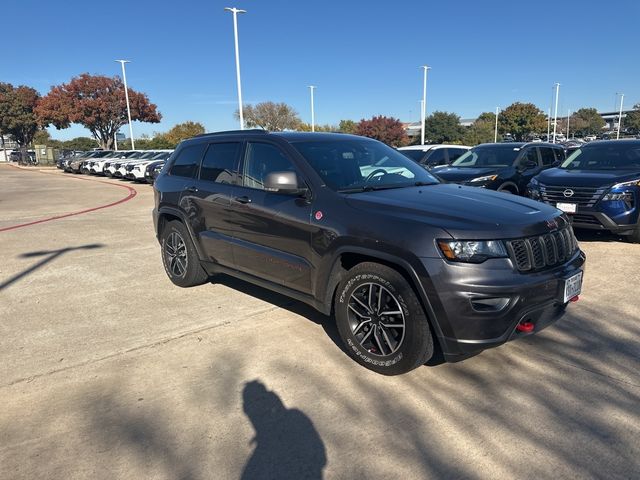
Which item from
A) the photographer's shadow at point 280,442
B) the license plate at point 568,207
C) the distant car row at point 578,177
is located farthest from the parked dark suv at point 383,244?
the license plate at point 568,207

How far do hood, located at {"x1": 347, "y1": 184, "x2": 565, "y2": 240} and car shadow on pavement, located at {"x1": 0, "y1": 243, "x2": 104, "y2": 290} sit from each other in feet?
15.6

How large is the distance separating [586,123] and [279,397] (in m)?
106

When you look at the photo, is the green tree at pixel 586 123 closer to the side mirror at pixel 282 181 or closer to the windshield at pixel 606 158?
the windshield at pixel 606 158

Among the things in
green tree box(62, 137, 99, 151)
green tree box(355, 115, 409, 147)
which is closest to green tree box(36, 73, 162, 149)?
green tree box(355, 115, 409, 147)

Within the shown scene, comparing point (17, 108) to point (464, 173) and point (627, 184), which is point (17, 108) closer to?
point (464, 173)

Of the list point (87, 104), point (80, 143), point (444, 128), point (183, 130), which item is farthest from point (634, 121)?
point (80, 143)

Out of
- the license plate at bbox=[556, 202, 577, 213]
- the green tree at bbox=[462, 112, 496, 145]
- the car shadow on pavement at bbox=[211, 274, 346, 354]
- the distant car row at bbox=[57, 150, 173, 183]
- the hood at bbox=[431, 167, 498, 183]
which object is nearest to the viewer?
the car shadow on pavement at bbox=[211, 274, 346, 354]

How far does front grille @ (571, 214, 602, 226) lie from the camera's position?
7230mm

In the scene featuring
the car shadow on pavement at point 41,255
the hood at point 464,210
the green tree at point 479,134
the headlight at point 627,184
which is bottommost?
the car shadow on pavement at point 41,255

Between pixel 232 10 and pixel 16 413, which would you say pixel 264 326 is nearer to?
pixel 16 413

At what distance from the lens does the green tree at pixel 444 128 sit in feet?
221

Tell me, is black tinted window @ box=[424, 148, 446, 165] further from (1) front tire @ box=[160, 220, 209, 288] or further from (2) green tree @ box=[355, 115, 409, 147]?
(2) green tree @ box=[355, 115, 409, 147]

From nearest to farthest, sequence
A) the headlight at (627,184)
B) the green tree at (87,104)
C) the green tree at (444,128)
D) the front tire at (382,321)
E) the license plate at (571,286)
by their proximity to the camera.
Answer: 1. the front tire at (382,321)
2. the license plate at (571,286)
3. the headlight at (627,184)
4. the green tree at (87,104)
5. the green tree at (444,128)

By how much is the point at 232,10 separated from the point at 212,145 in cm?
2549
